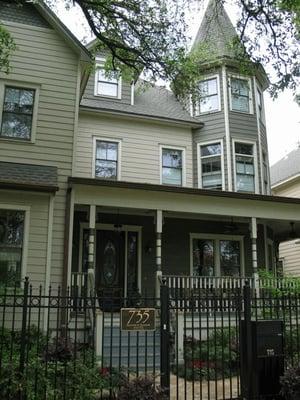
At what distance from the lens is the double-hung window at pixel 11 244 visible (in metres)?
10.2

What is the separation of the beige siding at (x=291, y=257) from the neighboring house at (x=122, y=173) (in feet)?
18.6

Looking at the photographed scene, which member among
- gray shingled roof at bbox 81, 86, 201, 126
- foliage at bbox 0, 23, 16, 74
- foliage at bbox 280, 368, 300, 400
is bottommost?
foliage at bbox 280, 368, 300, 400

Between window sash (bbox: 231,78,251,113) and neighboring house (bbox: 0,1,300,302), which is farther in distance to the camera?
window sash (bbox: 231,78,251,113)

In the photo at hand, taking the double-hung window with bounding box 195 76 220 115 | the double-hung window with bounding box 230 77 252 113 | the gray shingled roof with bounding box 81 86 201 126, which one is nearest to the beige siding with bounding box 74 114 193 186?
the gray shingled roof with bounding box 81 86 201 126

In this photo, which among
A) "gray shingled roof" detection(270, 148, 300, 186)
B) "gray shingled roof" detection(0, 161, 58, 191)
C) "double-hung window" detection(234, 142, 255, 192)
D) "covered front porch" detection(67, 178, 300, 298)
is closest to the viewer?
"gray shingled roof" detection(0, 161, 58, 191)

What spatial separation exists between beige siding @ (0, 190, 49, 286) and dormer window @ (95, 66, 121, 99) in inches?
281

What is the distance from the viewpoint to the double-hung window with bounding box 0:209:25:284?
10.2m

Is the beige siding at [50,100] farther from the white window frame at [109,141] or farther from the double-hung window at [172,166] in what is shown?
the double-hung window at [172,166]

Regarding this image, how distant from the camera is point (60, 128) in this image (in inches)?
456

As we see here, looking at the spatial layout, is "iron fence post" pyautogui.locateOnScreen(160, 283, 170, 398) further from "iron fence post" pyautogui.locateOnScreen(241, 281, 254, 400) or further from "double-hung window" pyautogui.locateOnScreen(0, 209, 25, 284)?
"double-hung window" pyautogui.locateOnScreen(0, 209, 25, 284)

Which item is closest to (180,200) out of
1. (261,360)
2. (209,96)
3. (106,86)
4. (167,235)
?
(167,235)

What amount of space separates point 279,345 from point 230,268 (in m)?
8.67

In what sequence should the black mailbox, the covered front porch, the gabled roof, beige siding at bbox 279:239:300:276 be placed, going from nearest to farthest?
the black mailbox
the covered front porch
the gabled roof
beige siding at bbox 279:239:300:276

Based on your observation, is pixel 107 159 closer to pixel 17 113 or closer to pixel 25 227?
pixel 17 113
